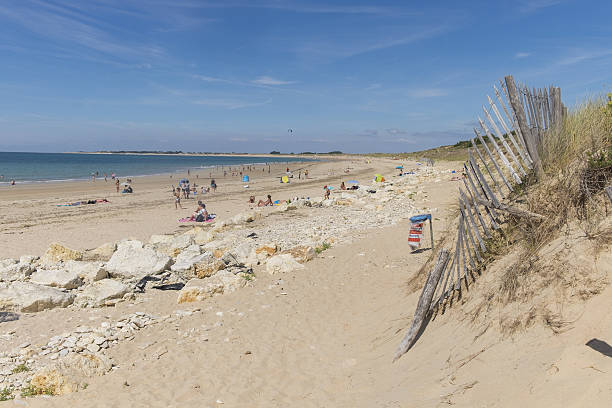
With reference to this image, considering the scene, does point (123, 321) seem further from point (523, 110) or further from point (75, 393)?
point (523, 110)

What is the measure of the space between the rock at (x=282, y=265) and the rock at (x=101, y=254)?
5696 mm

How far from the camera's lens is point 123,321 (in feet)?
21.0

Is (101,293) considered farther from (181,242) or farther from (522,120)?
(522,120)

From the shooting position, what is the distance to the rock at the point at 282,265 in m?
8.98

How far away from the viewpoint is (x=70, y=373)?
187 inches

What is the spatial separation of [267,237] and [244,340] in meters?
6.94

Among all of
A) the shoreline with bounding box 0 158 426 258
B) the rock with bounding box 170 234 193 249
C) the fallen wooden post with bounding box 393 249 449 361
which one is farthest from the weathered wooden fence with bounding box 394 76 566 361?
the shoreline with bounding box 0 158 426 258

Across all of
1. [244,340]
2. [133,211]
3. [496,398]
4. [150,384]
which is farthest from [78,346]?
[133,211]

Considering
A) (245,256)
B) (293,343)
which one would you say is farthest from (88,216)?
(293,343)

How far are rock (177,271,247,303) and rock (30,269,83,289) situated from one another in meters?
2.58

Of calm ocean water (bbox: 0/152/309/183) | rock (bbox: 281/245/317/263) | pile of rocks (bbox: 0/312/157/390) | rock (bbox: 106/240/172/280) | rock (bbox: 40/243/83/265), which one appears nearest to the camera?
pile of rocks (bbox: 0/312/157/390)

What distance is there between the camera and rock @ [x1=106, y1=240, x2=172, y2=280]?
28.9 feet

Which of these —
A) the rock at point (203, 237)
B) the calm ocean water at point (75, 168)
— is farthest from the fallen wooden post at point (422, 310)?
the calm ocean water at point (75, 168)

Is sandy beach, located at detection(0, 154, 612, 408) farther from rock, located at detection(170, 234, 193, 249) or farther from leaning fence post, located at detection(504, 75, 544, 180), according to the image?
leaning fence post, located at detection(504, 75, 544, 180)
